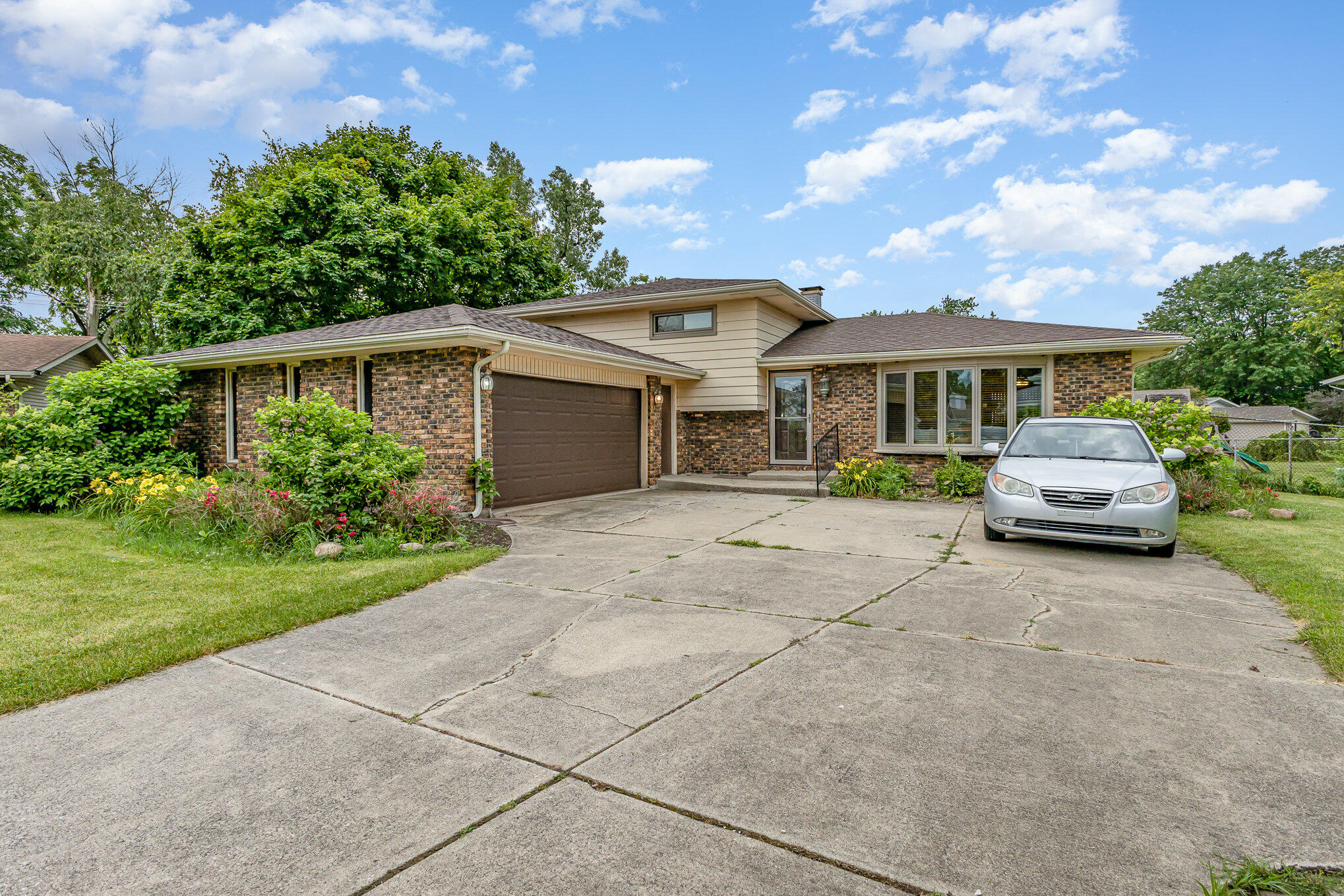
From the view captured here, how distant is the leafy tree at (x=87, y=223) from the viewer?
24.3 m

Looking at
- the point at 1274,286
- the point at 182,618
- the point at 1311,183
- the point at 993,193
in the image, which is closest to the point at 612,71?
the point at 993,193

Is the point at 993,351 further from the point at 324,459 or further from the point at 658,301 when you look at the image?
the point at 324,459

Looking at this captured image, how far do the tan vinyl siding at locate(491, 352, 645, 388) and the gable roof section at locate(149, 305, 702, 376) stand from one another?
0.36m

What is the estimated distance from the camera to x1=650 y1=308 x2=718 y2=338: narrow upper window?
14.1m

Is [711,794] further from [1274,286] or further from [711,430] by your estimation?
[1274,286]

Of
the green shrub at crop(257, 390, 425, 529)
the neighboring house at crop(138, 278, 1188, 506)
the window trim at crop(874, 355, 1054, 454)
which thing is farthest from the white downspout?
the window trim at crop(874, 355, 1054, 454)

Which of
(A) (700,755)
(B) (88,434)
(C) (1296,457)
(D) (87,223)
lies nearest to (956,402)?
(A) (700,755)

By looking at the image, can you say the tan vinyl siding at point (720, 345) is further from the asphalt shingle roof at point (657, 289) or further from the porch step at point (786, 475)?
the porch step at point (786, 475)

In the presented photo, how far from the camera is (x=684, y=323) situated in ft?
47.0

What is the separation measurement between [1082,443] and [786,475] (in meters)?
6.40

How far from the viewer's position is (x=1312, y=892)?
1.77 metres

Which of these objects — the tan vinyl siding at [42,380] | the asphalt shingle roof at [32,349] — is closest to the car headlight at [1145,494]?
the tan vinyl siding at [42,380]

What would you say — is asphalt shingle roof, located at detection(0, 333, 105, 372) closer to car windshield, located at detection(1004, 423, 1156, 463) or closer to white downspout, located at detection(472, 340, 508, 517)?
white downspout, located at detection(472, 340, 508, 517)

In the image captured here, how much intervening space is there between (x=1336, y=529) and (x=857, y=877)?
9351 millimetres
